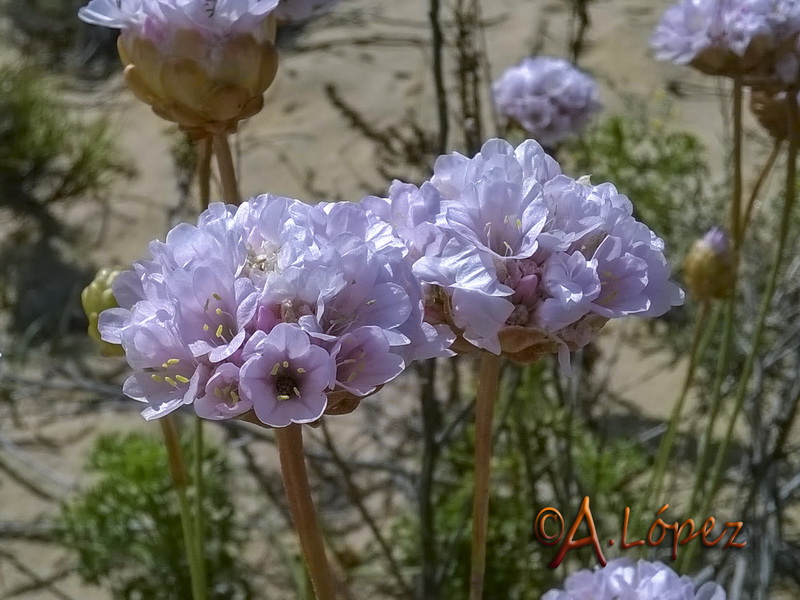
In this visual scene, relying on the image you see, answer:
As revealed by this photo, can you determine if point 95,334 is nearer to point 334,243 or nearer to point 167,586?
point 334,243

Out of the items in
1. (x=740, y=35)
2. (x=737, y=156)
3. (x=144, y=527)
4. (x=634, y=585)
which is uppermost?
(x=740, y=35)

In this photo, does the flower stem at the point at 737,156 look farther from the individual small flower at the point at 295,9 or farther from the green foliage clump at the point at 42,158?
the green foliage clump at the point at 42,158

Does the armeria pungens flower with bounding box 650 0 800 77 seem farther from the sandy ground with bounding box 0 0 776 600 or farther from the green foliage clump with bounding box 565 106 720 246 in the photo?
the sandy ground with bounding box 0 0 776 600

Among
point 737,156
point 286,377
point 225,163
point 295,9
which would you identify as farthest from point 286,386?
point 737,156

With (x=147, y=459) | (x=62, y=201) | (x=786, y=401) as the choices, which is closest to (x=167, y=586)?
(x=147, y=459)

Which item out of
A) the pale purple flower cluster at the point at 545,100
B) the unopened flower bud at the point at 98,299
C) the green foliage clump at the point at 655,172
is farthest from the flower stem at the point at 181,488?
the green foliage clump at the point at 655,172

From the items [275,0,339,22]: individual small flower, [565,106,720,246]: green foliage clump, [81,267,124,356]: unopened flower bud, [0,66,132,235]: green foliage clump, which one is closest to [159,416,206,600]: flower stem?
[81,267,124,356]: unopened flower bud

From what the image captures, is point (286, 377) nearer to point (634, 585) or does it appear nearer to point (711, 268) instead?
point (634, 585)
